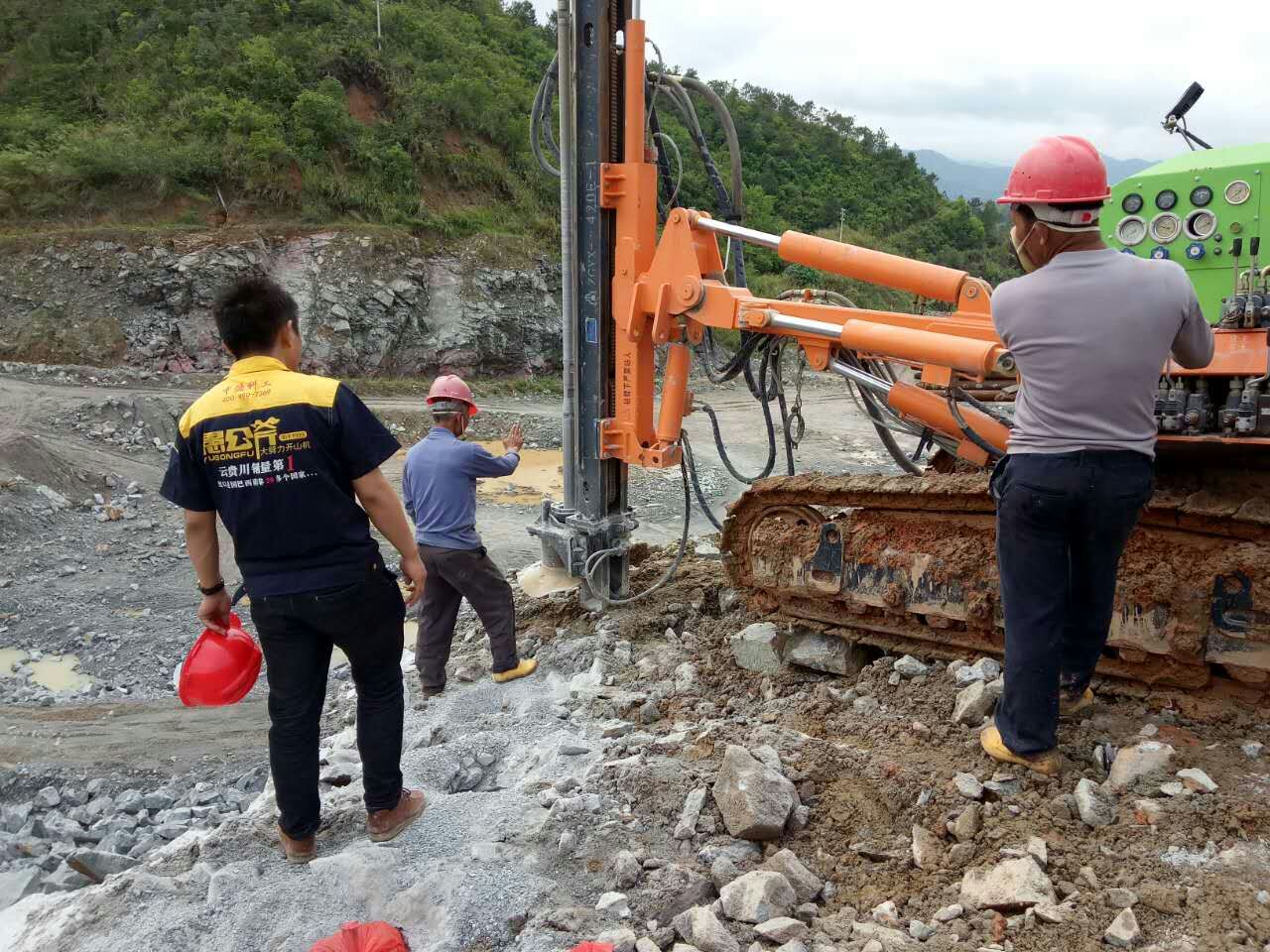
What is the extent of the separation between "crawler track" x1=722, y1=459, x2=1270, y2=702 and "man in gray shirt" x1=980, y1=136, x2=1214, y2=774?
88 centimetres

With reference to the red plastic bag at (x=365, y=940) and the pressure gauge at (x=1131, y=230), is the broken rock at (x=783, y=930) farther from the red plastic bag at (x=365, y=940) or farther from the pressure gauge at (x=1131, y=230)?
the pressure gauge at (x=1131, y=230)

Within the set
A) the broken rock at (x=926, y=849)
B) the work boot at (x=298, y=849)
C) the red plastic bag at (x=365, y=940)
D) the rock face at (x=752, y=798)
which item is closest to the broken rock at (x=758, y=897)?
the rock face at (x=752, y=798)

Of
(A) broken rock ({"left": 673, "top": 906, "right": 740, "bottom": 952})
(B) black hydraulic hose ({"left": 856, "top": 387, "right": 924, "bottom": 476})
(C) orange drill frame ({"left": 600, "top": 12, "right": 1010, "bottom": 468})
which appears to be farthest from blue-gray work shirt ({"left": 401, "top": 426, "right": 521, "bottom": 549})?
(A) broken rock ({"left": 673, "top": 906, "right": 740, "bottom": 952})

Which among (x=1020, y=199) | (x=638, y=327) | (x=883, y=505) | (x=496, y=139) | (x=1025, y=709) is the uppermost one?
(x=496, y=139)

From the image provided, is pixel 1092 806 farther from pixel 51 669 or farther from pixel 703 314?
pixel 51 669

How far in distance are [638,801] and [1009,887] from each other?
4.29ft

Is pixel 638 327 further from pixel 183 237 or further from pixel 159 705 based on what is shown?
pixel 183 237

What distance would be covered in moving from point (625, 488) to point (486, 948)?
10.6ft

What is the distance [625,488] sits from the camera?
18.8 feet

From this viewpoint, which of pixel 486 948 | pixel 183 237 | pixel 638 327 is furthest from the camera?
pixel 183 237

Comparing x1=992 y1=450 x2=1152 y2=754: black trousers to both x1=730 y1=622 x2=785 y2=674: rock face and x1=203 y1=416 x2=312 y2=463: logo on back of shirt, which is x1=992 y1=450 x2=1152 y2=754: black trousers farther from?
x1=203 y1=416 x2=312 y2=463: logo on back of shirt

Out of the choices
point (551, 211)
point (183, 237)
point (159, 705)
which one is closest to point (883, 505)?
point (159, 705)

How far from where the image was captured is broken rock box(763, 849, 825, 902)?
9.36ft

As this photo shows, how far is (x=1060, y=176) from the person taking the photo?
2824mm
